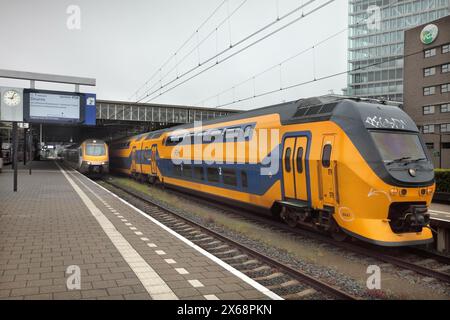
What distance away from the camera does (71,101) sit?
30.7 metres

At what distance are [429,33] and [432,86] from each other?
269 inches

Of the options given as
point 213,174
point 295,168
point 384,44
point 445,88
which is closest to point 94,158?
point 213,174

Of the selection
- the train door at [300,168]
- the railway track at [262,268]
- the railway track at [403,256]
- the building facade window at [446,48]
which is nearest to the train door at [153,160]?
the railway track at [262,268]

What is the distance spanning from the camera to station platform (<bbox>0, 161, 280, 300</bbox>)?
560cm

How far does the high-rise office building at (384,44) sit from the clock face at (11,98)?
69.9 metres

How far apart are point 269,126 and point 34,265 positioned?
703 cm

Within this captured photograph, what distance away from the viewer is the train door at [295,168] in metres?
9.58

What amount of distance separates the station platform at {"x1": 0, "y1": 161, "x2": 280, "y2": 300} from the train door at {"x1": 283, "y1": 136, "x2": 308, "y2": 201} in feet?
10.0

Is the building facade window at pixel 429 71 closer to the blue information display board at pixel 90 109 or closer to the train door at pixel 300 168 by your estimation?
the blue information display board at pixel 90 109

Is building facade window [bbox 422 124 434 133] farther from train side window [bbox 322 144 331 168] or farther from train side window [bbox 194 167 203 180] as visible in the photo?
train side window [bbox 322 144 331 168]

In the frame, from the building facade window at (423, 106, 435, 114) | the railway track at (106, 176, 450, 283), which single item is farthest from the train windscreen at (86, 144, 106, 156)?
the building facade window at (423, 106, 435, 114)

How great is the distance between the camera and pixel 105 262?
7.06 meters
